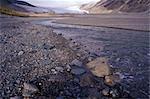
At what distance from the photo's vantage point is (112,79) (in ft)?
28.6

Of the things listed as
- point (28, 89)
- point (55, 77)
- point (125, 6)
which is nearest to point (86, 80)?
point (55, 77)

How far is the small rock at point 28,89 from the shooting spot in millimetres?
7327

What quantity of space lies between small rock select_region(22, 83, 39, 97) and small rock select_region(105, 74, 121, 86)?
7.12 ft

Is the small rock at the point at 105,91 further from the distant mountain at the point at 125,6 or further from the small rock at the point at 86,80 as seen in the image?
the distant mountain at the point at 125,6

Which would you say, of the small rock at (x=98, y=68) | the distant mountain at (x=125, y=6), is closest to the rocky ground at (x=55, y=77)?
the small rock at (x=98, y=68)

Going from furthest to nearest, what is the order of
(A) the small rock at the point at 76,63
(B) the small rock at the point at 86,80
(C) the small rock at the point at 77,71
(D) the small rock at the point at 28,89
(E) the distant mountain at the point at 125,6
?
(E) the distant mountain at the point at 125,6 → (A) the small rock at the point at 76,63 → (C) the small rock at the point at 77,71 → (B) the small rock at the point at 86,80 → (D) the small rock at the point at 28,89

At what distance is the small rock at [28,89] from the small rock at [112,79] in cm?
217

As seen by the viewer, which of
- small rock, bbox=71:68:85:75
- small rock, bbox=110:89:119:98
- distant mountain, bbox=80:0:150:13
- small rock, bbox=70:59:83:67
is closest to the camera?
small rock, bbox=110:89:119:98

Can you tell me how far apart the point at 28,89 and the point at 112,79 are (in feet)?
8.68

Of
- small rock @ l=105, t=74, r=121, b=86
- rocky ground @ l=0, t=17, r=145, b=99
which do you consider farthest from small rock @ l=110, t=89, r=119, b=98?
small rock @ l=105, t=74, r=121, b=86

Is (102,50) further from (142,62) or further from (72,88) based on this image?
(72,88)

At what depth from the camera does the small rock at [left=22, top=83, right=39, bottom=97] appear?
7.33m

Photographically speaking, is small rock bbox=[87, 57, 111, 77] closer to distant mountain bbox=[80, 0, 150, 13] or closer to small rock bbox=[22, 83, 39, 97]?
small rock bbox=[22, 83, 39, 97]

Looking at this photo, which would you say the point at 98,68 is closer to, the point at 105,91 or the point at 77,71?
the point at 77,71
